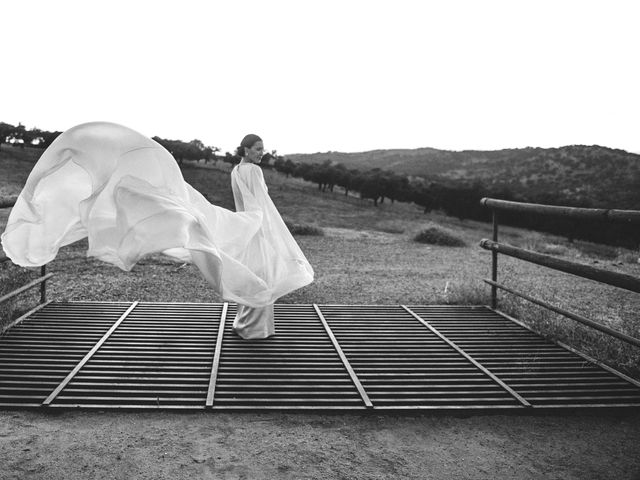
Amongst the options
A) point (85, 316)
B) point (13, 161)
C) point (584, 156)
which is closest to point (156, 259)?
point (85, 316)

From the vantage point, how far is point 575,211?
496cm

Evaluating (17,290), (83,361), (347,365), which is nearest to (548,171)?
(347,365)

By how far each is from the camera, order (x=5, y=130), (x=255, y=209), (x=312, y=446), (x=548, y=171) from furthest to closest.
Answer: (x=548, y=171) < (x=5, y=130) < (x=255, y=209) < (x=312, y=446)

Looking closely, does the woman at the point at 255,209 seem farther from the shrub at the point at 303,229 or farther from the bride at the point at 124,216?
the shrub at the point at 303,229

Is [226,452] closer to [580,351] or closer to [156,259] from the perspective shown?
[580,351]

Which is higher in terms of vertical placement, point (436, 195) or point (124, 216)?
point (436, 195)

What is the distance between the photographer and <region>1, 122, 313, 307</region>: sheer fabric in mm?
4312

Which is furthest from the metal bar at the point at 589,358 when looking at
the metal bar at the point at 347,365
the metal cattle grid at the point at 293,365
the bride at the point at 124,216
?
the bride at the point at 124,216

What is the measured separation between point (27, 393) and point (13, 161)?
24096mm

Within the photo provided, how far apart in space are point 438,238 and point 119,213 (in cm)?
1258

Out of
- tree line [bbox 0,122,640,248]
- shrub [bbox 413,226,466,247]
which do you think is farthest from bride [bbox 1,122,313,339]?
tree line [bbox 0,122,640,248]

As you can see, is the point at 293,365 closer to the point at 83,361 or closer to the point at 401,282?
the point at 83,361

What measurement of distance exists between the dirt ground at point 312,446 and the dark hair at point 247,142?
8.99 feet

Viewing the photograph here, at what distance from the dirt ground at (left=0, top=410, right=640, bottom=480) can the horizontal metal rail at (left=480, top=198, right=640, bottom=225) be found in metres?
1.47
